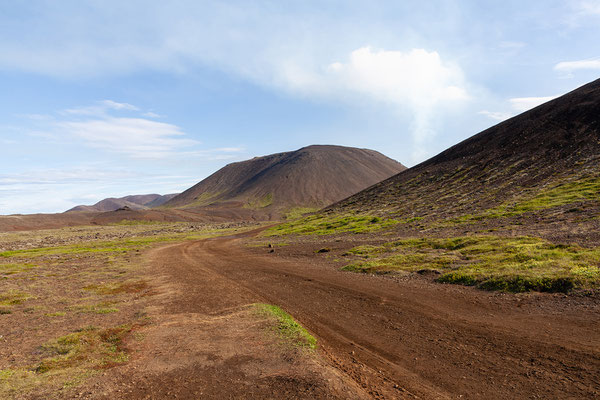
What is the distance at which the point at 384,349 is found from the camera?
40.0ft

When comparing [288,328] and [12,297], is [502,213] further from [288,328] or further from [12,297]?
[12,297]

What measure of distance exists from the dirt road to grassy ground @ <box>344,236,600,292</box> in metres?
1.66

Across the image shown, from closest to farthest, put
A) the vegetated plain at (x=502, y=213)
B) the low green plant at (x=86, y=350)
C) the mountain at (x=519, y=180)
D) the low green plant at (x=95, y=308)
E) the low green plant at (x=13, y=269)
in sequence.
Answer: the low green plant at (x=86, y=350) < the low green plant at (x=95, y=308) < the vegetated plain at (x=502, y=213) < the low green plant at (x=13, y=269) < the mountain at (x=519, y=180)

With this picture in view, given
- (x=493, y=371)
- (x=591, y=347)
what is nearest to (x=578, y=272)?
(x=591, y=347)

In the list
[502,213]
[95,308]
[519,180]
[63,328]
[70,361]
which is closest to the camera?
[70,361]

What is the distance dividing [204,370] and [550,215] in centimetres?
4501

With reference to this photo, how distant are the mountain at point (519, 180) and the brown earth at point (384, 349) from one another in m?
19.8

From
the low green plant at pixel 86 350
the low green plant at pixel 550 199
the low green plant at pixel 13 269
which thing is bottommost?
the low green plant at pixel 13 269

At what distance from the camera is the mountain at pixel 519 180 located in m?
41.5

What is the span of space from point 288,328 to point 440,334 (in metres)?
6.43

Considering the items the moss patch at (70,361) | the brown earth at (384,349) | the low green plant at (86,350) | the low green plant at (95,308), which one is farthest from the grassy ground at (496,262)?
the moss patch at (70,361)

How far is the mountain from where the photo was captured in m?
41.5

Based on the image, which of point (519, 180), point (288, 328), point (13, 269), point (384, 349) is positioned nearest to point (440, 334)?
point (384, 349)

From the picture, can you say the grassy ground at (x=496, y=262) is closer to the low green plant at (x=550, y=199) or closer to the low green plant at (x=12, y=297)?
the low green plant at (x=550, y=199)
